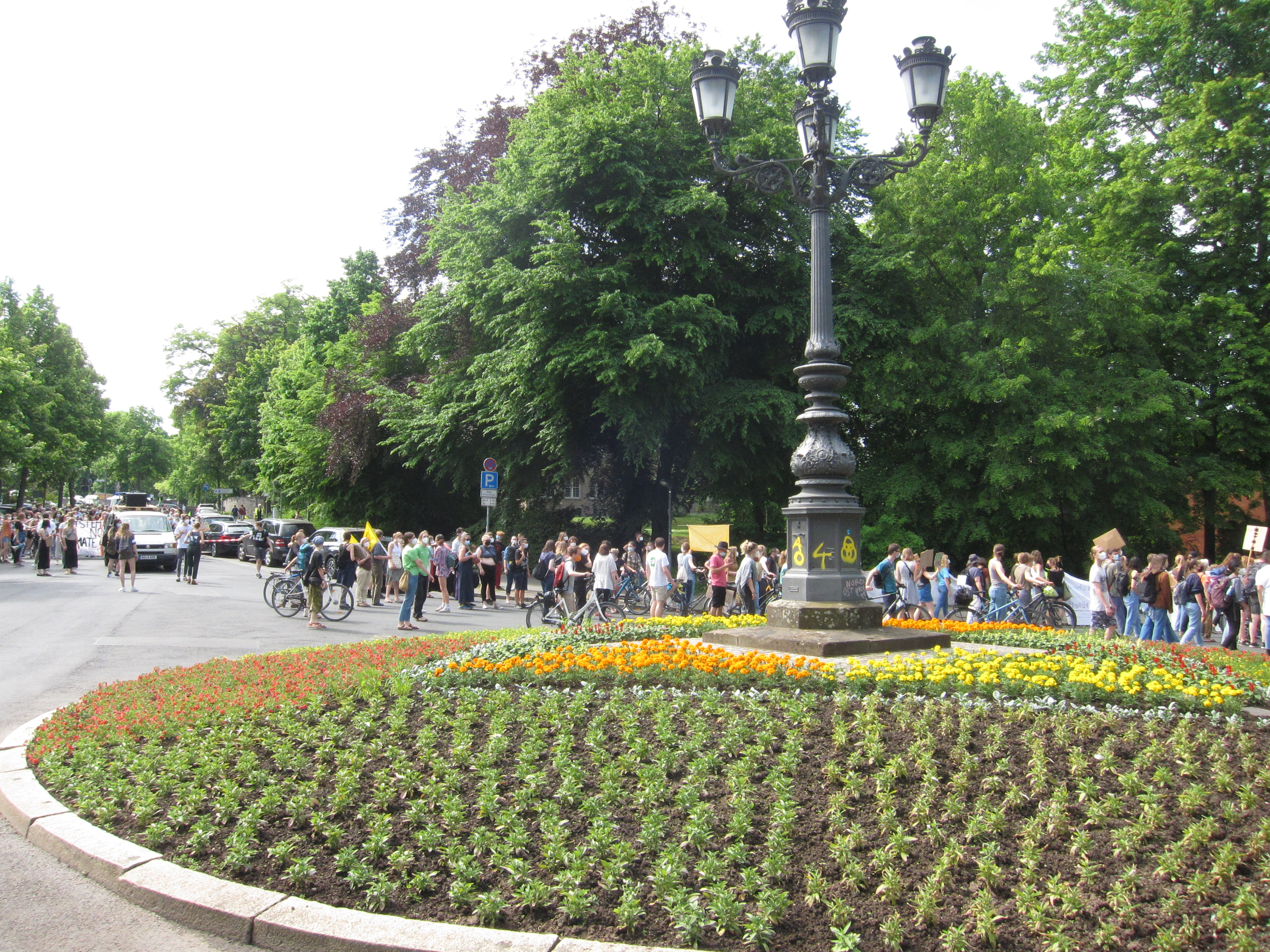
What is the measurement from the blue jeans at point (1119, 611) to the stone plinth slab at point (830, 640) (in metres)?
7.35

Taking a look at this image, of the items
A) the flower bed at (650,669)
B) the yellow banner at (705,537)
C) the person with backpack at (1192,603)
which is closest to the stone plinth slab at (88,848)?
the flower bed at (650,669)

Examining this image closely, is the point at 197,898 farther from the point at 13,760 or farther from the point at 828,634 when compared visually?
the point at 828,634

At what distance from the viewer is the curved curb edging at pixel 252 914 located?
358 centimetres

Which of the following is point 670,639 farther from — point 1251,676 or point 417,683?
point 1251,676

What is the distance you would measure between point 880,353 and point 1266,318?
11.3 m

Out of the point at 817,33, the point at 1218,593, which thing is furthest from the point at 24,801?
the point at 1218,593

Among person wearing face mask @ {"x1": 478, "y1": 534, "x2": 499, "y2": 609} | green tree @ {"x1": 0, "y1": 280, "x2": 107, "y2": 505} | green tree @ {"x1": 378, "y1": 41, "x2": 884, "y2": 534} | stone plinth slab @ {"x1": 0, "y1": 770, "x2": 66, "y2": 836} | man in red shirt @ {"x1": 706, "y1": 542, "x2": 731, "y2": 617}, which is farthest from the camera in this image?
green tree @ {"x1": 0, "y1": 280, "x2": 107, "y2": 505}

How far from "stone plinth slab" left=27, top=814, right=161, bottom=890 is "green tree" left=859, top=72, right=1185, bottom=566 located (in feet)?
66.4

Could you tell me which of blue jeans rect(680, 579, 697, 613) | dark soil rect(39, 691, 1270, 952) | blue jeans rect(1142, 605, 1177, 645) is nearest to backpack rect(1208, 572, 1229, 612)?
blue jeans rect(1142, 605, 1177, 645)

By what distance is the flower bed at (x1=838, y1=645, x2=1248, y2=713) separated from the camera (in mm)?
6355

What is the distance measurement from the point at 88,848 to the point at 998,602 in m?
14.1

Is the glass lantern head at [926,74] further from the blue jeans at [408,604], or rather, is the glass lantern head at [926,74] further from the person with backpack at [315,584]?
the person with backpack at [315,584]

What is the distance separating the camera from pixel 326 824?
467 cm

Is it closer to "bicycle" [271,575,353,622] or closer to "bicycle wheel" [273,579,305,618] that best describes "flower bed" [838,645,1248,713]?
"bicycle" [271,575,353,622]
